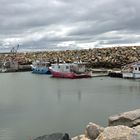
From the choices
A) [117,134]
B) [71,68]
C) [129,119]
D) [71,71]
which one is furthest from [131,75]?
[117,134]

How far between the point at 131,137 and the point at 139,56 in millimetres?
69333

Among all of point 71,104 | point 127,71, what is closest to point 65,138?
point 71,104

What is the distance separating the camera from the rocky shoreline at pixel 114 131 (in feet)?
34.6

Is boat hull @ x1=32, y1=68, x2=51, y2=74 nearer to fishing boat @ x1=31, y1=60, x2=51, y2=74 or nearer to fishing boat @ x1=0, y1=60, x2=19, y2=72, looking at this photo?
fishing boat @ x1=31, y1=60, x2=51, y2=74

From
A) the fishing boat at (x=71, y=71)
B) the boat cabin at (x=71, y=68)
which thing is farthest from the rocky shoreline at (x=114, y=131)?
the boat cabin at (x=71, y=68)

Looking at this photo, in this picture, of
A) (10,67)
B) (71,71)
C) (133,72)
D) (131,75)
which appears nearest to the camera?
(131,75)

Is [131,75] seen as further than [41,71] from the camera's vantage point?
No

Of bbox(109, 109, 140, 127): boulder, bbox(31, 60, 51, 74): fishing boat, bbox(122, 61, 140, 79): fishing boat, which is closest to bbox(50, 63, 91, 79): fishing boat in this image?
bbox(122, 61, 140, 79): fishing boat

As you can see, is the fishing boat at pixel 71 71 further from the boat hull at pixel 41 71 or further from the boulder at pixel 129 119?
the boulder at pixel 129 119

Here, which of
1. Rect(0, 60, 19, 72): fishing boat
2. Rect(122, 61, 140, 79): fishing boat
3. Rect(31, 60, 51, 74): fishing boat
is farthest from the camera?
Rect(0, 60, 19, 72): fishing boat

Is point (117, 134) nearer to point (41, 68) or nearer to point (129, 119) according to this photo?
point (129, 119)

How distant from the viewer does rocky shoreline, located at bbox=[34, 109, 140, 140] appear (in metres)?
10.5

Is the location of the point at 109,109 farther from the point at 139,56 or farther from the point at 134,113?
the point at 139,56

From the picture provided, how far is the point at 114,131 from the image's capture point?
35.2 feet
